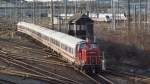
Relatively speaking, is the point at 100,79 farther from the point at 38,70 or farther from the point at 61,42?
the point at 61,42

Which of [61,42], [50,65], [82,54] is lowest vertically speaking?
[50,65]

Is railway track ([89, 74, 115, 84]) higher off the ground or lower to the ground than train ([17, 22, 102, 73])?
lower

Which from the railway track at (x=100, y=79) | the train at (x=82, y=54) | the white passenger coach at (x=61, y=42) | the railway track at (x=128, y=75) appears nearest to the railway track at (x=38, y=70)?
the railway track at (x=100, y=79)

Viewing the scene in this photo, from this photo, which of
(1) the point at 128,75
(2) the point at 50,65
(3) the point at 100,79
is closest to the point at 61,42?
(2) the point at 50,65

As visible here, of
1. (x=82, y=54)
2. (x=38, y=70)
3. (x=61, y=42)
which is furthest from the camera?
(x=61, y=42)

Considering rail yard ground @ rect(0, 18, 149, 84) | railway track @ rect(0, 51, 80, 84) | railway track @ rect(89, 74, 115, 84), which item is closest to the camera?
railway track @ rect(89, 74, 115, 84)

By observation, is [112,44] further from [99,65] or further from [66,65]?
[99,65]

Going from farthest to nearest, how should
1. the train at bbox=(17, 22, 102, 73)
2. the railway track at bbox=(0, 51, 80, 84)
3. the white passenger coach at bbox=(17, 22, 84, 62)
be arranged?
the white passenger coach at bbox=(17, 22, 84, 62), the train at bbox=(17, 22, 102, 73), the railway track at bbox=(0, 51, 80, 84)

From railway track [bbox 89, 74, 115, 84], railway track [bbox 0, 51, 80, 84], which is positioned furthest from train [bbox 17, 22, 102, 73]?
railway track [bbox 0, 51, 80, 84]

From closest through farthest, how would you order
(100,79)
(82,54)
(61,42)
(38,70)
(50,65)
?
(100,79), (82,54), (38,70), (50,65), (61,42)

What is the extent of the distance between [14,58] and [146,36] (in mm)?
12132

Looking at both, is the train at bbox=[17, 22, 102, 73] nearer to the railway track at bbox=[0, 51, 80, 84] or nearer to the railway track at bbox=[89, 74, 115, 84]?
Answer: the railway track at bbox=[89, 74, 115, 84]

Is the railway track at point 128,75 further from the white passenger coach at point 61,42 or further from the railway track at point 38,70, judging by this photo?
the railway track at point 38,70

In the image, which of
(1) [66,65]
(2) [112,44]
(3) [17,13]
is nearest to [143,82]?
(1) [66,65]
